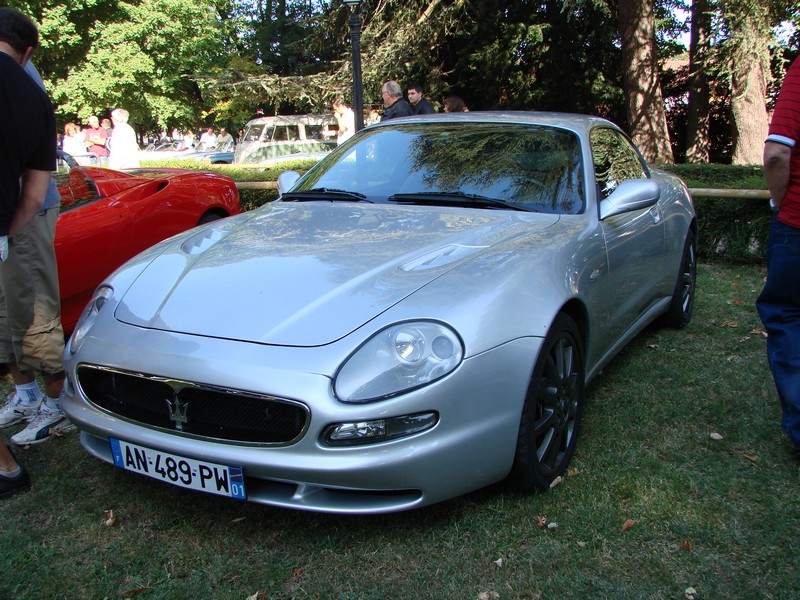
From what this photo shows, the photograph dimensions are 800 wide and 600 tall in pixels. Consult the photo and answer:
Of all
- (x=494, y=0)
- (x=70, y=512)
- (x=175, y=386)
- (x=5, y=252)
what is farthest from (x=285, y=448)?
(x=494, y=0)

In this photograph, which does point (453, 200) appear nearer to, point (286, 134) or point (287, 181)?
point (287, 181)

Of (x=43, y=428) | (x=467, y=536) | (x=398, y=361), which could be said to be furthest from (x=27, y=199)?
(x=467, y=536)

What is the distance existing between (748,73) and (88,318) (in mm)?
10547

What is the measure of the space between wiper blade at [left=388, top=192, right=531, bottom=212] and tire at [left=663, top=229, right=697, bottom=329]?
1.81 m

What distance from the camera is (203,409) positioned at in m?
2.33

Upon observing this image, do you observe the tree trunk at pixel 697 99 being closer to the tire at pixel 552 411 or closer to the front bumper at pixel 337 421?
the tire at pixel 552 411

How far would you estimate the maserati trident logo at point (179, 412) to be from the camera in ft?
7.65

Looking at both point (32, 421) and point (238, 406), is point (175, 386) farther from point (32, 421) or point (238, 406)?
point (32, 421)

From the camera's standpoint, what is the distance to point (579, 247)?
301 centimetres

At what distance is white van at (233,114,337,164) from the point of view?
58.7 feet

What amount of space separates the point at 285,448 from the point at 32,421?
183 cm

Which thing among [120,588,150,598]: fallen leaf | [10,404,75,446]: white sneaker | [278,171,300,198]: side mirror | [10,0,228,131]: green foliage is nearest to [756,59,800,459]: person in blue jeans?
[278,171,300,198]: side mirror

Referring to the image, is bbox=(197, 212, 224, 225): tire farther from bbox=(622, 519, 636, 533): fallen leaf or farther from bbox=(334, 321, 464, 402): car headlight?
bbox=(622, 519, 636, 533): fallen leaf

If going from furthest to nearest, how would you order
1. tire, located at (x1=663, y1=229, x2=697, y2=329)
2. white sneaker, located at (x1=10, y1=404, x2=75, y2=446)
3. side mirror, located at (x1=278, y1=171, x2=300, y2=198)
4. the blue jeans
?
tire, located at (x1=663, y1=229, x2=697, y2=329) → side mirror, located at (x1=278, y1=171, x2=300, y2=198) → white sneaker, located at (x1=10, y1=404, x2=75, y2=446) → the blue jeans
